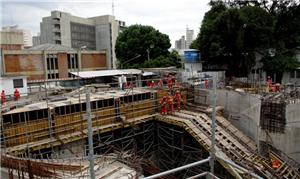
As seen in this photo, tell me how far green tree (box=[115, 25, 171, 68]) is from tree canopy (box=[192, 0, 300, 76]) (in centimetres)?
846

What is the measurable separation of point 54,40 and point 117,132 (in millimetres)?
39421

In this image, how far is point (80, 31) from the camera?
5259cm

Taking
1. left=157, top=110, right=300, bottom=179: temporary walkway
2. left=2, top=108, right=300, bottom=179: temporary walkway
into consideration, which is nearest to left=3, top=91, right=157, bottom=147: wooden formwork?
left=2, top=108, right=300, bottom=179: temporary walkway

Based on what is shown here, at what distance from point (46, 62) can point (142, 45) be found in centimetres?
1038

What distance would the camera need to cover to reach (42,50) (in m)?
30.7

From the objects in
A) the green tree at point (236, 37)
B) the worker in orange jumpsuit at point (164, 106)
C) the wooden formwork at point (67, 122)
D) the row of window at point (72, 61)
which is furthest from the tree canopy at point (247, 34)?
the row of window at point (72, 61)

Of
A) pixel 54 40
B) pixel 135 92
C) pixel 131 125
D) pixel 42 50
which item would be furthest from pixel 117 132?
pixel 54 40

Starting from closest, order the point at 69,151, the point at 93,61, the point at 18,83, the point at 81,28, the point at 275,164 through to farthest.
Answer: the point at 69,151 < the point at 275,164 < the point at 18,83 < the point at 93,61 < the point at 81,28

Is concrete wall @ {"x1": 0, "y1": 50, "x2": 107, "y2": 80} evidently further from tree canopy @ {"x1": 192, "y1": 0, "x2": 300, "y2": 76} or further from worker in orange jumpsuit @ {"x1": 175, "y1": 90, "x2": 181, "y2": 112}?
worker in orange jumpsuit @ {"x1": 175, "y1": 90, "x2": 181, "y2": 112}

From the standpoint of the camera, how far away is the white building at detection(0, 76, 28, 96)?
1702 cm

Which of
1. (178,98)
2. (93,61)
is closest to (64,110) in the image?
(178,98)

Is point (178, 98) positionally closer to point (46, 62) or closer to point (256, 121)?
point (256, 121)

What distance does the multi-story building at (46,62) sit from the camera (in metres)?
28.2

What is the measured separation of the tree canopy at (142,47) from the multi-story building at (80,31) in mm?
14146
